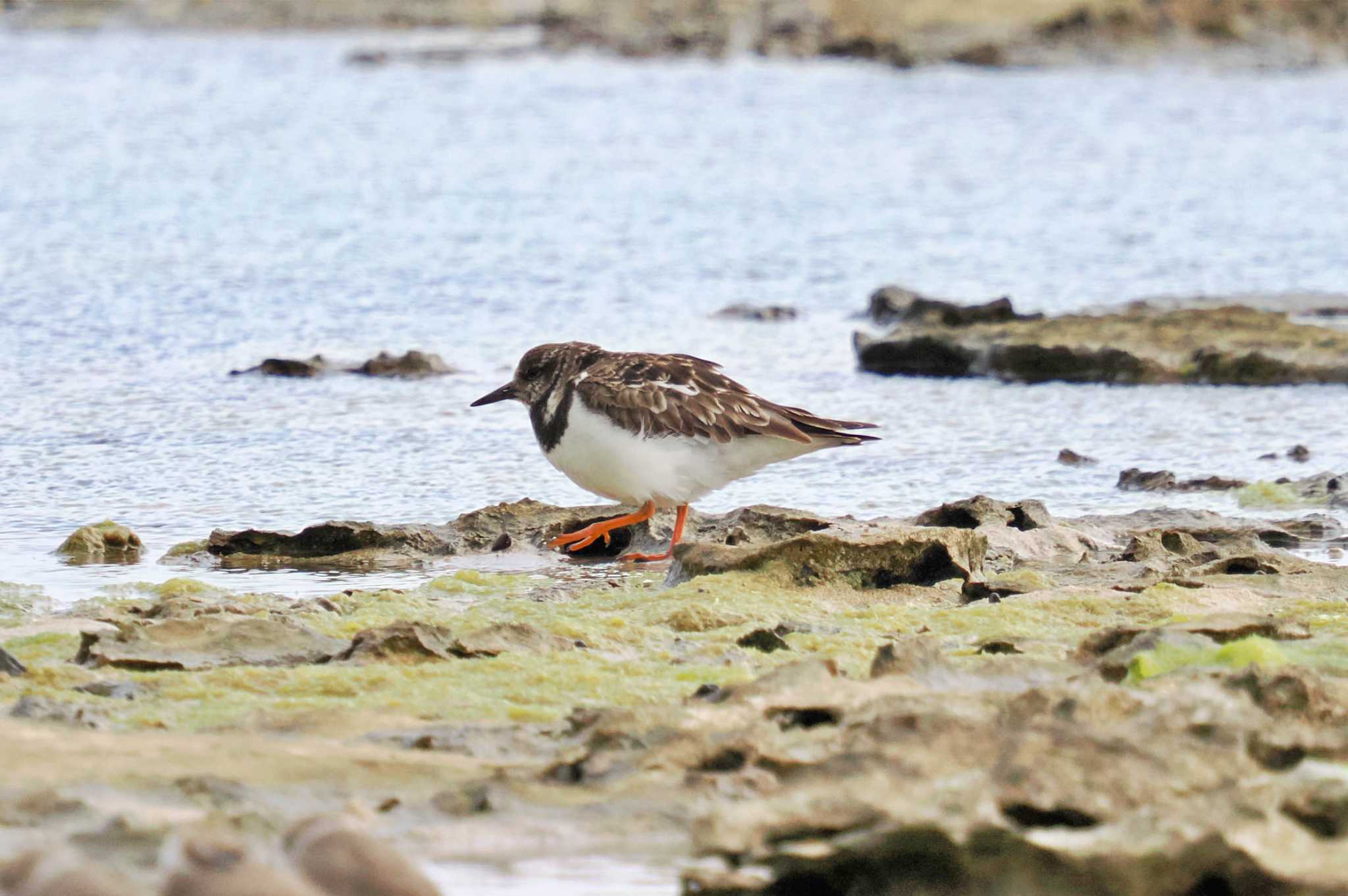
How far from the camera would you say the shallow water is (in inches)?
324

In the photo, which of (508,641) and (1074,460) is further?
(1074,460)

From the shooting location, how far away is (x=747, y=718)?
158 inches

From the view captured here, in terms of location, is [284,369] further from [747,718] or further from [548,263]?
[747,718]

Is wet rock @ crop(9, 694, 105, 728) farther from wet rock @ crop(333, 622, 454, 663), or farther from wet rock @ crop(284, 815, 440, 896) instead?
wet rock @ crop(284, 815, 440, 896)

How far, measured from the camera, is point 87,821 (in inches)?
138

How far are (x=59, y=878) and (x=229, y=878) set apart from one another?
0.26m

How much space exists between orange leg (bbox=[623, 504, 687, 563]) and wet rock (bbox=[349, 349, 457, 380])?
3858 millimetres

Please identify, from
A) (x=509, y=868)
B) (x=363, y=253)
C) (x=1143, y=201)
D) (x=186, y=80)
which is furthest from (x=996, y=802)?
(x=186, y=80)

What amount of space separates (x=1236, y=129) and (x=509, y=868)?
25134 mm

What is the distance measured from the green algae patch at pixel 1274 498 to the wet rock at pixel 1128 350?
2801mm

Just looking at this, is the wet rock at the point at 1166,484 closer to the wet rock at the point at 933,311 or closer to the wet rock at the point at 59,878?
the wet rock at the point at 933,311

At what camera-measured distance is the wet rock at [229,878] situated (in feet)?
9.48

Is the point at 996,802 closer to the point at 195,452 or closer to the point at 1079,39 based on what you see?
the point at 195,452

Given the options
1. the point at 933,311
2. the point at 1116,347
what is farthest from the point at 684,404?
the point at 933,311
